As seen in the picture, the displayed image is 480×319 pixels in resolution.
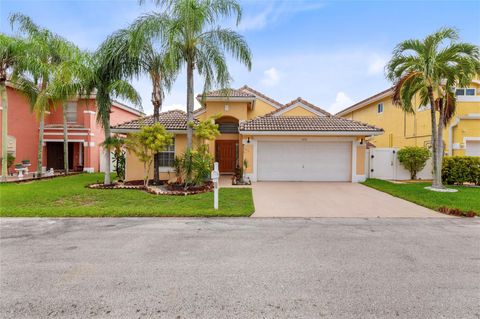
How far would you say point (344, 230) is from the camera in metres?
6.43

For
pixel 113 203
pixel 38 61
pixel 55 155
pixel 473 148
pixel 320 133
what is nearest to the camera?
pixel 113 203

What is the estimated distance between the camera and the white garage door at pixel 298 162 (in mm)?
15750

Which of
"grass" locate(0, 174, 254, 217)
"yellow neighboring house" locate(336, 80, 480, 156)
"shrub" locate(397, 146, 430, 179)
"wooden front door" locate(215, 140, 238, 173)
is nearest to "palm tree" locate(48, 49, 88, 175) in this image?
"grass" locate(0, 174, 254, 217)

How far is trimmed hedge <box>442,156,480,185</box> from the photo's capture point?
14.1 meters

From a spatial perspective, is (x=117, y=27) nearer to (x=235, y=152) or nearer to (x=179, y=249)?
(x=235, y=152)

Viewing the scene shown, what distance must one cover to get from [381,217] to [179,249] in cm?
625

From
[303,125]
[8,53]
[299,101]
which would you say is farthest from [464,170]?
[8,53]

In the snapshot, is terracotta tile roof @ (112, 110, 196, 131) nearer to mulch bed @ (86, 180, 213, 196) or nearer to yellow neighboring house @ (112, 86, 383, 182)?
yellow neighboring house @ (112, 86, 383, 182)

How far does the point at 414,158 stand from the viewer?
1563 centimetres

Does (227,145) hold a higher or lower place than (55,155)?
higher

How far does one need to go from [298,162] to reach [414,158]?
7.16m

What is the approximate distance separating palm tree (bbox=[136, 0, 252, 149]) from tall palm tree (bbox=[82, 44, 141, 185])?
91.2 inches

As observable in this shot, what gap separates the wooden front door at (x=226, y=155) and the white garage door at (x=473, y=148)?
15.6 meters

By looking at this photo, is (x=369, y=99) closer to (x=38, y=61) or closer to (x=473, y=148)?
(x=473, y=148)
